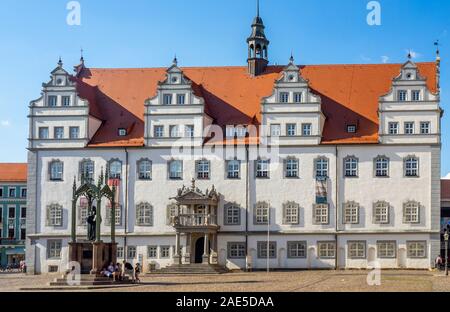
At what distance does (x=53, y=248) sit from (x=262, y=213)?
1496 cm

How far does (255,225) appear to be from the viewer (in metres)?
60.5

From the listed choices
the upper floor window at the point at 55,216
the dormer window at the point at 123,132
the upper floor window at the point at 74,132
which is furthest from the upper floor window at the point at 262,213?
the upper floor window at the point at 55,216

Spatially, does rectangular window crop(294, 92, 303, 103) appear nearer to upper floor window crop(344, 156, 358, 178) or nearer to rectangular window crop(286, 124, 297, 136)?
rectangular window crop(286, 124, 297, 136)

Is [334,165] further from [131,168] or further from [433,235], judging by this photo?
[131,168]

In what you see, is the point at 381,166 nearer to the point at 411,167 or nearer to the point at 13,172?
the point at 411,167

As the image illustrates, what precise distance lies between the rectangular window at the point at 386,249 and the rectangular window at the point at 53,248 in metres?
22.0

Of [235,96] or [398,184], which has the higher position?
[235,96]

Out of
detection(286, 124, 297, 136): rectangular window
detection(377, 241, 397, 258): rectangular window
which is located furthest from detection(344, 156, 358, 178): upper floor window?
detection(377, 241, 397, 258): rectangular window

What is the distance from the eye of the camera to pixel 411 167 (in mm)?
59031

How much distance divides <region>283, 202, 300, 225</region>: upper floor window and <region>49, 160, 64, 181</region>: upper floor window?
52.4ft

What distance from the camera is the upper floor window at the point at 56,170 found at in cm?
6297

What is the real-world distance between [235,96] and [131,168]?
916 centimetres

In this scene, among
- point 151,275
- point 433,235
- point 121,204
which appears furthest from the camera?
point 121,204

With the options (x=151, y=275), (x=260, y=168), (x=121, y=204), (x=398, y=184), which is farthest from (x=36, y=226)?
(x=398, y=184)
